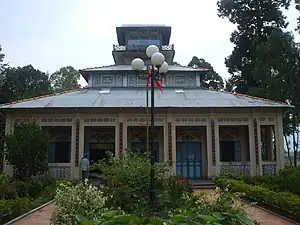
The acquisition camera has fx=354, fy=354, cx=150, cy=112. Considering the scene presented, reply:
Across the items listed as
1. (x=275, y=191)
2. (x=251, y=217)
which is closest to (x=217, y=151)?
(x=275, y=191)

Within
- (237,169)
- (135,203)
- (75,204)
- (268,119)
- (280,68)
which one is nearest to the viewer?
(75,204)

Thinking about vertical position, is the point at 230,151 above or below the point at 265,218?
above

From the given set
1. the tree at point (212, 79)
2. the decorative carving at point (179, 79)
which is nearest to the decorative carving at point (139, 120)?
the decorative carving at point (179, 79)

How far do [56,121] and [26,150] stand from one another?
3579 millimetres

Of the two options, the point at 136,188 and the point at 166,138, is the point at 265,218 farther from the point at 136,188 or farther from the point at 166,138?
the point at 166,138

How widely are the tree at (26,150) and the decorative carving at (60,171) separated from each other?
2.40 meters

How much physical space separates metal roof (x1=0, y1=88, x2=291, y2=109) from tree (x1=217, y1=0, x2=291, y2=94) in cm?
927

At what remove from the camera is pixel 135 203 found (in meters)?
8.66

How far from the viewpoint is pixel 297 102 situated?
74.0ft

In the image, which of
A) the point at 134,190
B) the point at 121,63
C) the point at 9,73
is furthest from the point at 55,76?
the point at 134,190

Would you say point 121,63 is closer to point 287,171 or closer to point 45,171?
point 45,171

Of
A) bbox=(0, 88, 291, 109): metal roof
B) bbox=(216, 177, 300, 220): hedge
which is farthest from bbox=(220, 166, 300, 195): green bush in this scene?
bbox=(0, 88, 291, 109): metal roof

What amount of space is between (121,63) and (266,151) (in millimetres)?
12123

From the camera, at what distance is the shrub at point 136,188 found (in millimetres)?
8329
